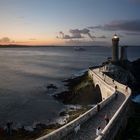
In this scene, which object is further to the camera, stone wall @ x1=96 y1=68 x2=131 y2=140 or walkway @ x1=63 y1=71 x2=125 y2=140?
walkway @ x1=63 y1=71 x2=125 y2=140

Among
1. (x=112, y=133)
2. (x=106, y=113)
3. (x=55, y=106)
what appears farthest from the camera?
(x=55, y=106)

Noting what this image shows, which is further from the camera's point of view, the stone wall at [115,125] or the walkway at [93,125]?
the walkway at [93,125]

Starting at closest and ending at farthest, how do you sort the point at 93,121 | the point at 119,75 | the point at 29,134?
1. the point at 93,121
2. the point at 29,134
3. the point at 119,75

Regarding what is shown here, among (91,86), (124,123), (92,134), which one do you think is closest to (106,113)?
(124,123)

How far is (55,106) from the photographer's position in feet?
146

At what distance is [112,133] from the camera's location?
22.0 metres

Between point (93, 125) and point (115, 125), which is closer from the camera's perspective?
point (93, 125)

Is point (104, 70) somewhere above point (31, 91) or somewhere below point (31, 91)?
above

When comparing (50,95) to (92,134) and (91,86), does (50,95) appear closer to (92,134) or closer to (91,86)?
(91,86)

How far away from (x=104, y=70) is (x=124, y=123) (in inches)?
1101

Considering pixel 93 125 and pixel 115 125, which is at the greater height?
pixel 93 125

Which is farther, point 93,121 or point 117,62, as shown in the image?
point 117,62

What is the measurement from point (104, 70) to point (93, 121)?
105ft

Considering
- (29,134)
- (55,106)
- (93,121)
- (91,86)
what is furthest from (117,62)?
(93,121)
